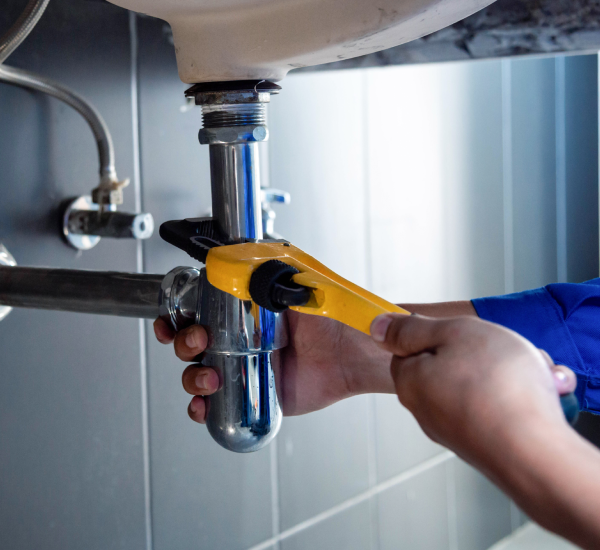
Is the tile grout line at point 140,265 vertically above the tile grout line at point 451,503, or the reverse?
the tile grout line at point 140,265

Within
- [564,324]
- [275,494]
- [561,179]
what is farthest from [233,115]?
[561,179]

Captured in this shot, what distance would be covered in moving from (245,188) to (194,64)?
8 centimetres

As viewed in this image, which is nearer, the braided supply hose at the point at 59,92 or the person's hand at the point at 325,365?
the braided supply hose at the point at 59,92

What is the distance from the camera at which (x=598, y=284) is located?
1.80 ft

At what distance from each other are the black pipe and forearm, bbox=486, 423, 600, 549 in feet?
0.78

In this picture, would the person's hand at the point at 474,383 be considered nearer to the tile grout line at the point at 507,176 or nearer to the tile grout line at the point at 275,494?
the tile grout line at the point at 275,494

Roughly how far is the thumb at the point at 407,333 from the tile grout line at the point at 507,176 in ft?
3.61

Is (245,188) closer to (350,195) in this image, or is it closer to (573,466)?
(573,466)

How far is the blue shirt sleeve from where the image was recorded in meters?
0.51

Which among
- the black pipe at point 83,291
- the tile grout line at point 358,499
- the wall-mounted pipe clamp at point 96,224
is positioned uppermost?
the wall-mounted pipe clamp at point 96,224

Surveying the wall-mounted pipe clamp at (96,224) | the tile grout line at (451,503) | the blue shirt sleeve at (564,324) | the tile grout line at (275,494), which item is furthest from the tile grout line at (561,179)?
the wall-mounted pipe clamp at (96,224)

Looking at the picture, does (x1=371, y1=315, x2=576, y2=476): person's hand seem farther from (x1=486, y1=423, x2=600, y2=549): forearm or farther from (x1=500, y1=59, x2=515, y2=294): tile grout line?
(x1=500, y1=59, x2=515, y2=294): tile grout line

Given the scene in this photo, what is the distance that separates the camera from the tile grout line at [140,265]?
2.14 ft

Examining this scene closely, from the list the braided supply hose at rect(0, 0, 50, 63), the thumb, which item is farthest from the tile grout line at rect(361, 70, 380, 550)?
the thumb
